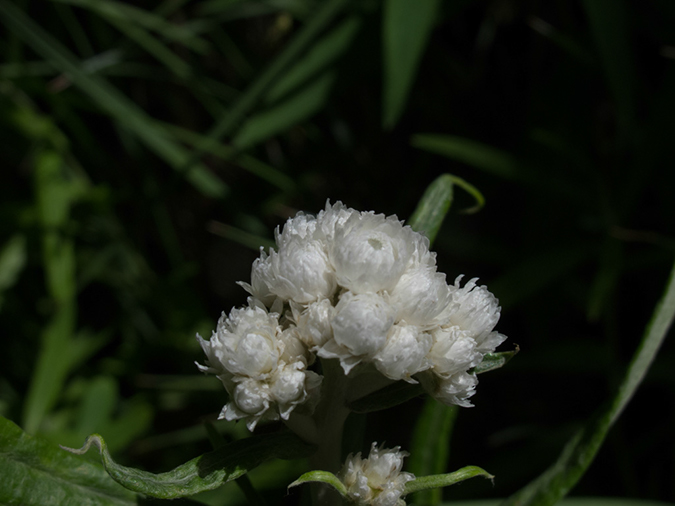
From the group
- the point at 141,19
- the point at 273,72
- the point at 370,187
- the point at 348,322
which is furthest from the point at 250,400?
the point at 141,19

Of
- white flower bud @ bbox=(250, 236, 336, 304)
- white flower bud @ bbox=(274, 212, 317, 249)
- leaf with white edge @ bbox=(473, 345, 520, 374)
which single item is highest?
white flower bud @ bbox=(274, 212, 317, 249)

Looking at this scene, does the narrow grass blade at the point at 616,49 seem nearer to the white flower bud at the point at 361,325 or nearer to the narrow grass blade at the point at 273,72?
the narrow grass blade at the point at 273,72

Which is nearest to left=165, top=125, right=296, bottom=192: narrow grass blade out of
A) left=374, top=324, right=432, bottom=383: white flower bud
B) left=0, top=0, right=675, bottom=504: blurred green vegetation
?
left=0, top=0, right=675, bottom=504: blurred green vegetation

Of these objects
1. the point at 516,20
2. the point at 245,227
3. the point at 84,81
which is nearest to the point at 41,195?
the point at 84,81

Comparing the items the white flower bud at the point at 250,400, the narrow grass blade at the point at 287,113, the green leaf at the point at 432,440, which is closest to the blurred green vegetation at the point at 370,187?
the narrow grass blade at the point at 287,113

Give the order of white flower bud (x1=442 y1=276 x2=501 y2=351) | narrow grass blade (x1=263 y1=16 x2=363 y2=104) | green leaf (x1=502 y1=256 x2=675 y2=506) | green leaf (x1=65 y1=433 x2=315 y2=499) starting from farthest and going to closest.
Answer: narrow grass blade (x1=263 y1=16 x2=363 y2=104)
green leaf (x1=502 y1=256 x2=675 y2=506)
white flower bud (x1=442 y1=276 x2=501 y2=351)
green leaf (x1=65 y1=433 x2=315 y2=499)

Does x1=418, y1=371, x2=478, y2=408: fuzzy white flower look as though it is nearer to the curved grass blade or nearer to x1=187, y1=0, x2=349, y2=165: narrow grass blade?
the curved grass blade
